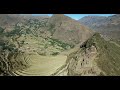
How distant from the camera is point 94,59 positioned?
4559 mm

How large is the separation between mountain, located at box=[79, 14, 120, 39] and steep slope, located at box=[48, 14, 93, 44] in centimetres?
12

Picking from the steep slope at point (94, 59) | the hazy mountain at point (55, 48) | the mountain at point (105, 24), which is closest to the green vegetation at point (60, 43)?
the hazy mountain at point (55, 48)

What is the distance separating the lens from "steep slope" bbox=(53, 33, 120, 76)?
14.8 ft

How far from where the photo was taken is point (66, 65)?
461 centimetres

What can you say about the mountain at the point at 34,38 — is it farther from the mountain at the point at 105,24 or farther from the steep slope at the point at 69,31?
the mountain at the point at 105,24

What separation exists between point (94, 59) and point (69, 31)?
2.22 ft

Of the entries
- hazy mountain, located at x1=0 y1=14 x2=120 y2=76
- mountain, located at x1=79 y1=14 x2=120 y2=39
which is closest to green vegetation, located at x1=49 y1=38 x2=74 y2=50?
hazy mountain, located at x1=0 y1=14 x2=120 y2=76

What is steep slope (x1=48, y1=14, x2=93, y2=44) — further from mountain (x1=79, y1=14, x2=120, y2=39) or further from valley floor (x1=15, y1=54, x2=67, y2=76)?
valley floor (x1=15, y1=54, x2=67, y2=76)

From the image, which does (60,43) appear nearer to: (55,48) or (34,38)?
(55,48)

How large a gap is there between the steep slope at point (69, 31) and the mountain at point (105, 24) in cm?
12

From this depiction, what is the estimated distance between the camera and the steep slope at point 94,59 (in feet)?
14.8
